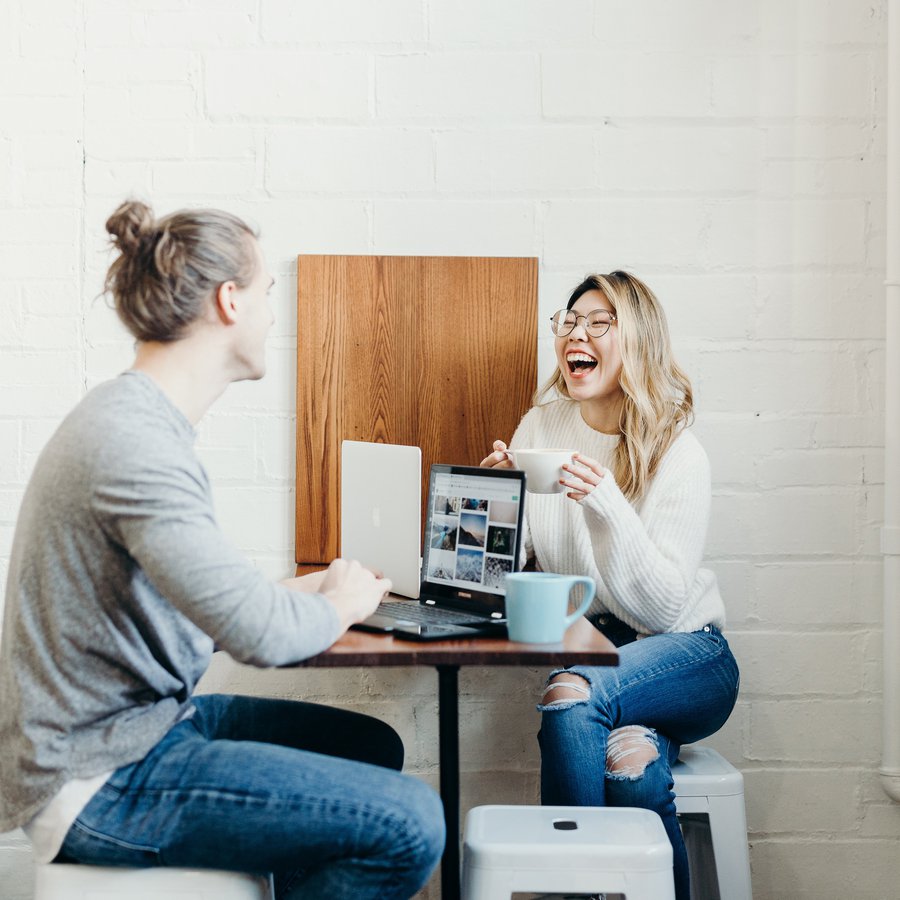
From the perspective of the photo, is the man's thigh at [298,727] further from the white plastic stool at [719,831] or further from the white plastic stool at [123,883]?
the white plastic stool at [719,831]

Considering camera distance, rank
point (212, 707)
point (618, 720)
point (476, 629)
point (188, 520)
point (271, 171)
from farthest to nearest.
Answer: point (271, 171)
point (618, 720)
point (212, 707)
point (476, 629)
point (188, 520)

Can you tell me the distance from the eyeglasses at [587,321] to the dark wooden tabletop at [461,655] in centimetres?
84

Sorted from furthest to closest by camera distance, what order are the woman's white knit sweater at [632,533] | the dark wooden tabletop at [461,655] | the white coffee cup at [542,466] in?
the woman's white knit sweater at [632,533], the white coffee cup at [542,466], the dark wooden tabletop at [461,655]

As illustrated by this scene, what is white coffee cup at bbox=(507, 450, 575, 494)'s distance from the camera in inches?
67.3

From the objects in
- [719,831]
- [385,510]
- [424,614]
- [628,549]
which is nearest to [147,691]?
[424,614]

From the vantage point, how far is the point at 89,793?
1257 millimetres

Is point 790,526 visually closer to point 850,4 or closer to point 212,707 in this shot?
point 850,4

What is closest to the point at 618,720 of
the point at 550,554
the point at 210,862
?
the point at 550,554

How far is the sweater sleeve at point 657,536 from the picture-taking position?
1.81 meters

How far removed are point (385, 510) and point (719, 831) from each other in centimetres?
83

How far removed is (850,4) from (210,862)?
2049mm

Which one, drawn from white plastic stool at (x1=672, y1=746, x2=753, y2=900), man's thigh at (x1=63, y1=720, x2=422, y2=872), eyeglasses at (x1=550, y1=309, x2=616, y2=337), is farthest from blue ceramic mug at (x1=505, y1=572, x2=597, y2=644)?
eyeglasses at (x1=550, y1=309, x2=616, y2=337)

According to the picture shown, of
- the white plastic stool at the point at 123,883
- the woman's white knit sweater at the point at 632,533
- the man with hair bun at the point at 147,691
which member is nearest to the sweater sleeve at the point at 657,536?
the woman's white knit sweater at the point at 632,533

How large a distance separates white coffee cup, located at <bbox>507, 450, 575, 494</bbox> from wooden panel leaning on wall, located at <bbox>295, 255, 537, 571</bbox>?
50 cm
